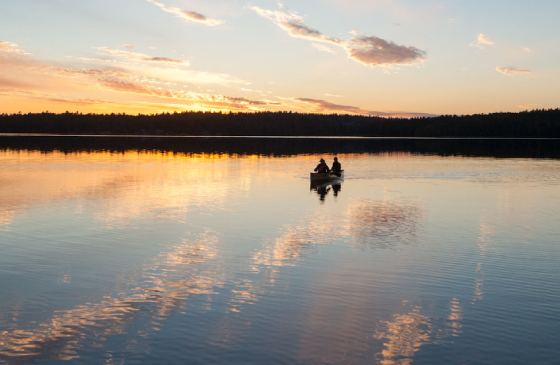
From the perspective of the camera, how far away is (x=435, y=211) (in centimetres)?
2270

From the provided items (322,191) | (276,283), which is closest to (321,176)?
(322,191)

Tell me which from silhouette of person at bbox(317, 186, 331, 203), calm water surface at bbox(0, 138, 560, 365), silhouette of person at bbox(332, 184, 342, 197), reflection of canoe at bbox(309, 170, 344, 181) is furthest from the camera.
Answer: reflection of canoe at bbox(309, 170, 344, 181)

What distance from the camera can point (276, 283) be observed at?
11.2 meters

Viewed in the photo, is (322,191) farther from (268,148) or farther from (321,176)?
(268,148)

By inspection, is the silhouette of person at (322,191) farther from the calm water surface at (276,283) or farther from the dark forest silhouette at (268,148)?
the dark forest silhouette at (268,148)

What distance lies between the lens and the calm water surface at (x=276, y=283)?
7945 millimetres

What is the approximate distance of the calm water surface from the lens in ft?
26.1

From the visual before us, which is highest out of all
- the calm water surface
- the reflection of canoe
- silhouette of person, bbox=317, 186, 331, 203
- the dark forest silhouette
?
the dark forest silhouette

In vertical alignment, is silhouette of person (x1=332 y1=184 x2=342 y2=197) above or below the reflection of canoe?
below

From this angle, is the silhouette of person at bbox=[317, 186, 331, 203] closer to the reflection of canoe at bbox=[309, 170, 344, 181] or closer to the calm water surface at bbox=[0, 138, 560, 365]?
the reflection of canoe at bbox=[309, 170, 344, 181]

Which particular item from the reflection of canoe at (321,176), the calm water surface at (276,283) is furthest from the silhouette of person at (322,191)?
the calm water surface at (276,283)

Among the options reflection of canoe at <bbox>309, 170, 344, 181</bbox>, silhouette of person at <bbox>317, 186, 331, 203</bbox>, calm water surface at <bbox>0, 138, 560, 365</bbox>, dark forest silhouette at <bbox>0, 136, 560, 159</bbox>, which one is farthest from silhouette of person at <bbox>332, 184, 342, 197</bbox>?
dark forest silhouette at <bbox>0, 136, 560, 159</bbox>

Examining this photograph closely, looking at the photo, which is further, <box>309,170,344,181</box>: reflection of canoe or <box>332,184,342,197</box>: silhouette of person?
<box>309,170,344,181</box>: reflection of canoe

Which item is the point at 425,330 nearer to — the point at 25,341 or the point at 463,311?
the point at 463,311
